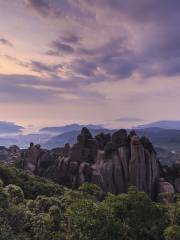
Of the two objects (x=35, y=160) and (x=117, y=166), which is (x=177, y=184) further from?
(x=35, y=160)

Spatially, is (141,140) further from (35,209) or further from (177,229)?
(177,229)

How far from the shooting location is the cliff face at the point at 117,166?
126562 millimetres

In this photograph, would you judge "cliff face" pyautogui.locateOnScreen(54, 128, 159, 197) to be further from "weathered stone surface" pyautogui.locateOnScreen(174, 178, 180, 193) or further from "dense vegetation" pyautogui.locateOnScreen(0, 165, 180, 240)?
"dense vegetation" pyautogui.locateOnScreen(0, 165, 180, 240)

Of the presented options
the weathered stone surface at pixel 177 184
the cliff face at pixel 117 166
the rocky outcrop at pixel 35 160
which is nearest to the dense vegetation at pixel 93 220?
the cliff face at pixel 117 166

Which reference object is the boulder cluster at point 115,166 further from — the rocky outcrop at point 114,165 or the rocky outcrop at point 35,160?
the rocky outcrop at point 35,160

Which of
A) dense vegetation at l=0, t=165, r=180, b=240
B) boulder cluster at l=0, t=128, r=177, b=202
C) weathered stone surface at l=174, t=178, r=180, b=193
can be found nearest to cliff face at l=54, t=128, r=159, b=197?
boulder cluster at l=0, t=128, r=177, b=202

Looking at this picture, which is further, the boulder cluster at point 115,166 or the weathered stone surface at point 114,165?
the weathered stone surface at point 114,165

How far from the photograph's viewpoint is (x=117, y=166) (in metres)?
128

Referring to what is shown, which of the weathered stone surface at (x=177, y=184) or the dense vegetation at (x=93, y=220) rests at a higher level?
the dense vegetation at (x=93, y=220)

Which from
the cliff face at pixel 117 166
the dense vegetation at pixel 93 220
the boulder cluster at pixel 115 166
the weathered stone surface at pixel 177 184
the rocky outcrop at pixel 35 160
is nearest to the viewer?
the dense vegetation at pixel 93 220

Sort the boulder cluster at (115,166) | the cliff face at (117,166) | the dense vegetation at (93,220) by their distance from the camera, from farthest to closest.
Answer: the cliff face at (117,166), the boulder cluster at (115,166), the dense vegetation at (93,220)

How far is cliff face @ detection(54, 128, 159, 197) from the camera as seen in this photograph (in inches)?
4983

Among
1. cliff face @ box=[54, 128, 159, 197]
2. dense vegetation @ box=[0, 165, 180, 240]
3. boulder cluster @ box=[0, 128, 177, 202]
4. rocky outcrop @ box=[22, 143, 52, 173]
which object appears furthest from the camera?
rocky outcrop @ box=[22, 143, 52, 173]

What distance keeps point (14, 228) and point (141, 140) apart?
8031 cm
